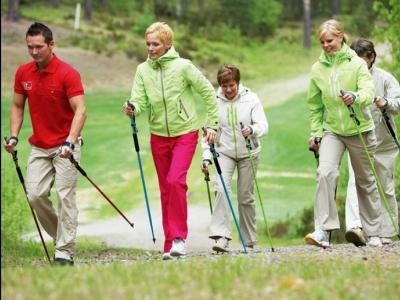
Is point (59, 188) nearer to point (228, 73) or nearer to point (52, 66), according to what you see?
point (52, 66)

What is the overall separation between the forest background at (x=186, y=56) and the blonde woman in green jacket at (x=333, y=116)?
10.7ft

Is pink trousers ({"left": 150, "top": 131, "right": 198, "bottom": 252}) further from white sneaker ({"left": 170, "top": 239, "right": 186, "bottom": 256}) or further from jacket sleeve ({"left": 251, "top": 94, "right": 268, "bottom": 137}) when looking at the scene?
jacket sleeve ({"left": 251, "top": 94, "right": 268, "bottom": 137})

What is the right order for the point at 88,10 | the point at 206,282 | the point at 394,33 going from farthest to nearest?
the point at 88,10 < the point at 394,33 < the point at 206,282

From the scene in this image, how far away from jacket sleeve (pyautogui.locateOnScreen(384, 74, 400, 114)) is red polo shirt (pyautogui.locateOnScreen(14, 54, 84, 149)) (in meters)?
4.00

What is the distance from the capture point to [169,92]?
11.4 meters

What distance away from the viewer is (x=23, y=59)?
152ft

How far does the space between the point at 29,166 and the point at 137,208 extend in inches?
566

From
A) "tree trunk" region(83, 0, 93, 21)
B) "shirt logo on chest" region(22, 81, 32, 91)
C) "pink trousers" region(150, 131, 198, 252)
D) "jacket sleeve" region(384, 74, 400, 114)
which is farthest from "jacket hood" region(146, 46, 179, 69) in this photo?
"tree trunk" region(83, 0, 93, 21)

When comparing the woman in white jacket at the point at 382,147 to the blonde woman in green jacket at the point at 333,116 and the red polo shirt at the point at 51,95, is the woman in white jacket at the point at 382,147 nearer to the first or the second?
the blonde woman in green jacket at the point at 333,116

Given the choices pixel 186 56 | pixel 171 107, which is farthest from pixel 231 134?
pixel 186 56

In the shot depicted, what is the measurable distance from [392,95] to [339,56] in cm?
167

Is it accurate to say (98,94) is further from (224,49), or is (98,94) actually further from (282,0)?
(282,0)

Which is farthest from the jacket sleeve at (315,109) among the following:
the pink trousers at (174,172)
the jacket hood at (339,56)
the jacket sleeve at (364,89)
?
the pink trousers at (174,172)

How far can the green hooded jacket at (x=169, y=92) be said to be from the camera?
11.4m
